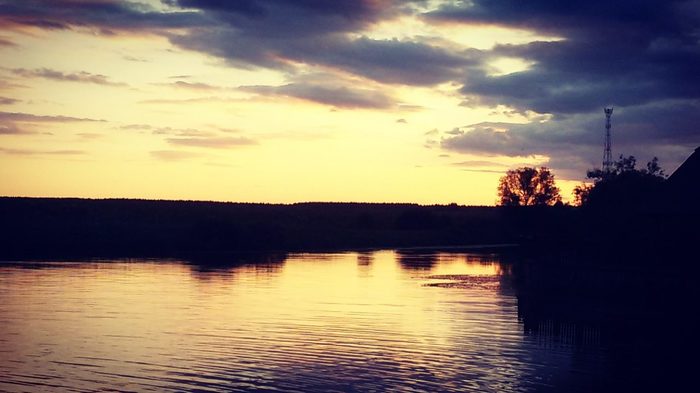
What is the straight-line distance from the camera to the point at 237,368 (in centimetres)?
1802

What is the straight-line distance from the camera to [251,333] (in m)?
23.1

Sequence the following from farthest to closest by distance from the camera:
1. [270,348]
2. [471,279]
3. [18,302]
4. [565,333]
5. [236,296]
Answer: [471,279] < [236,296] < [18,302] < [565,333] < [270,348]

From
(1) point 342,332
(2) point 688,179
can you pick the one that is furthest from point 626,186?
(1) point 342,332

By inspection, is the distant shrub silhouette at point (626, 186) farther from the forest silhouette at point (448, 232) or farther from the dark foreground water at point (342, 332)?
the dark foreground water at point (342, 332)

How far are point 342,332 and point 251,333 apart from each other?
2.67m

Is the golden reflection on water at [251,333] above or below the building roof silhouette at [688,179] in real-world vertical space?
below

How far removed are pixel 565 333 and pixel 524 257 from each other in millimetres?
42191

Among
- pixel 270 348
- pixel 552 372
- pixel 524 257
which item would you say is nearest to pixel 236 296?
pixel 270 348

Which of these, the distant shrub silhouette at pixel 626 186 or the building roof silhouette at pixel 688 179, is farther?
the distant shrub silhouette at pixel 626 186

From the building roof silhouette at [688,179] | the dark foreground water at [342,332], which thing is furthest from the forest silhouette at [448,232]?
the dark foreground water at [342,332]

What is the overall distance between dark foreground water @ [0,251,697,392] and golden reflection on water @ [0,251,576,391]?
0.07 m

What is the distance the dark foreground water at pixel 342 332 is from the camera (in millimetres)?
17219

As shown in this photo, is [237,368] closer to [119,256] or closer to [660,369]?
[660,369]

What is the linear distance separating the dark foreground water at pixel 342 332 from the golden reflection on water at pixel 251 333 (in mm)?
66
